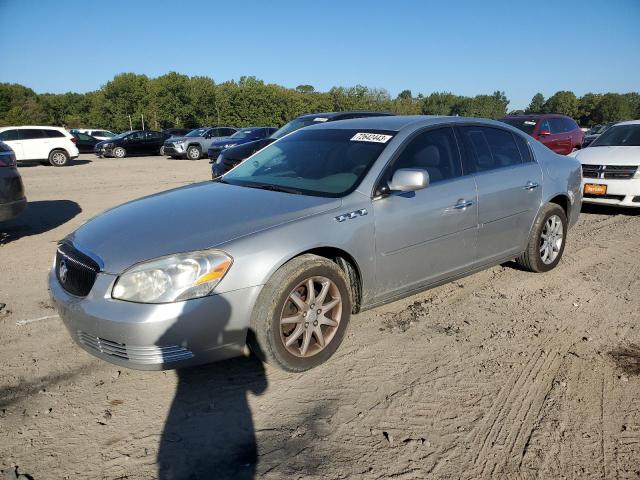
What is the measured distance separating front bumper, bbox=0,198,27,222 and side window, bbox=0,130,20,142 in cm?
1500

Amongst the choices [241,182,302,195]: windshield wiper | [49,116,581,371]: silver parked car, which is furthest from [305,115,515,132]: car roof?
[241,182,302,195]: windshield wiper

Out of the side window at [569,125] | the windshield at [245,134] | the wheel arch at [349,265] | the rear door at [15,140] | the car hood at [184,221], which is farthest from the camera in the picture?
the windshield at [245,134]

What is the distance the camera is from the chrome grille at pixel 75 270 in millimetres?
2900

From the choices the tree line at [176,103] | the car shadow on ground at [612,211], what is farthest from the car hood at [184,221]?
the tree line at [176,103]

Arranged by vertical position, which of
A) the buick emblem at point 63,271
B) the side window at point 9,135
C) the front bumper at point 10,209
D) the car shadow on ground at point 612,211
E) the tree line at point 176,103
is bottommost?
the car shadow on ground at point 612,211

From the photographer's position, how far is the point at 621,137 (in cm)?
923

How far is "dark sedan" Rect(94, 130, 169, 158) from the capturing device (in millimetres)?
24953

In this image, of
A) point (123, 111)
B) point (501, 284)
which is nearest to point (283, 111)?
point (123, 111)

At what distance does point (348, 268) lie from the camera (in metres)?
3.46

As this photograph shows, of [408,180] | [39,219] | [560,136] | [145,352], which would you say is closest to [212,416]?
[145,352]

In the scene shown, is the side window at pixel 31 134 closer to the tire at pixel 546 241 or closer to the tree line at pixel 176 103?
the tire at pixel 546 241

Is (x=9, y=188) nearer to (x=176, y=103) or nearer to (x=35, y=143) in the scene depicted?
(x=35, y=143)

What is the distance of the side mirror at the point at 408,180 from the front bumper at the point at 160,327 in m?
1.29

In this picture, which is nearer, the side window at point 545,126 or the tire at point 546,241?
the tire at point 546,241
